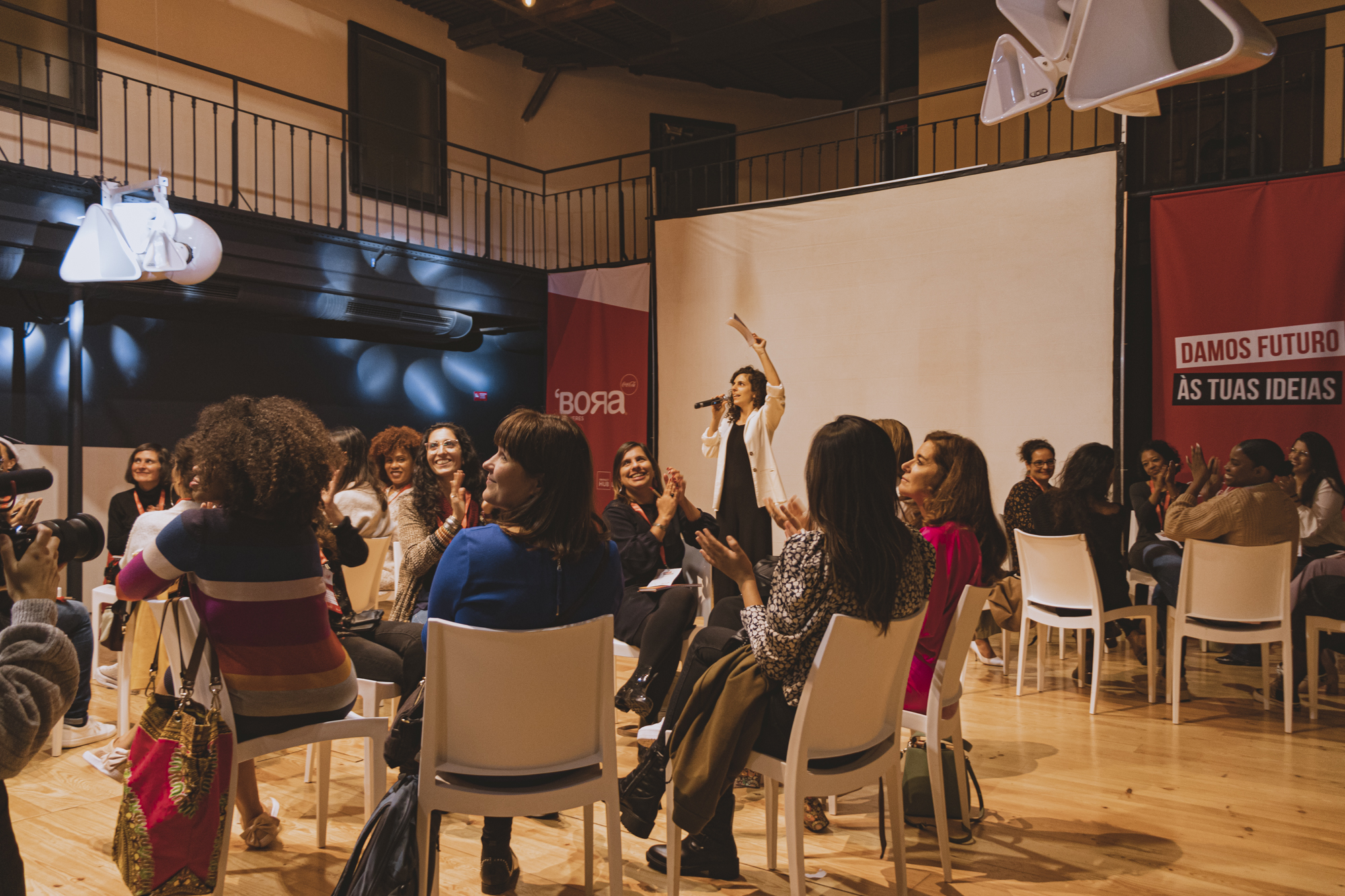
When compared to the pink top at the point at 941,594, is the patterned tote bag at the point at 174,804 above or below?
below

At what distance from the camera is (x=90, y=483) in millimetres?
6867

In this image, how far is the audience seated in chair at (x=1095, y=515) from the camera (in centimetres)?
445

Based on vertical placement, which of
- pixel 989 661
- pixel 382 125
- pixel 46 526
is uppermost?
pixel 382 125

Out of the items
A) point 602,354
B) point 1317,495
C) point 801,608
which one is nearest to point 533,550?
point 801,608

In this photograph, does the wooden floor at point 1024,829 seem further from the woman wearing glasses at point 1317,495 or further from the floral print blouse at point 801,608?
the woman wearing glasses at point 1317,495

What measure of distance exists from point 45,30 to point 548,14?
169 inches

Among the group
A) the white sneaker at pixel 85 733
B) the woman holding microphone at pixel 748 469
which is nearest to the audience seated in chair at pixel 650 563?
the woman holding microphone at pixel 748 469

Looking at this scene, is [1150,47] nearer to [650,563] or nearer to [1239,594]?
[650,563]

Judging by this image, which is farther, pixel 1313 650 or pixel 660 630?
pixel 1313 650

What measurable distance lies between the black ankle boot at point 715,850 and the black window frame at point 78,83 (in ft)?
22.4

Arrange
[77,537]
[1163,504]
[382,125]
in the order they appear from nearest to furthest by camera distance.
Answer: [77,537] → [1163,504] → [382,125]

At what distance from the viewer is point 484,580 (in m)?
2.06

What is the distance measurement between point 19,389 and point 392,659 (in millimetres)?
5343

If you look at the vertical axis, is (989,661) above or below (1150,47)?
below
